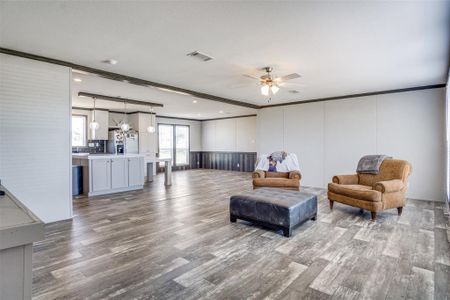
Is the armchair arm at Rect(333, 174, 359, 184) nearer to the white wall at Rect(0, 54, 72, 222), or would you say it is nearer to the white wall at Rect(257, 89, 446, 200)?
the white wall at Rect(257, 89, 446, 200)

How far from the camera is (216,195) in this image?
5.97m

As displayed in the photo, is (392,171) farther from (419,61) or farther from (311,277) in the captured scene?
(311,277)

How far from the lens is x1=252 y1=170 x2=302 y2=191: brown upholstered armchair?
→ 5.14m

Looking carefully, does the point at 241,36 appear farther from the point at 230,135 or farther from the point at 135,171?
the point at 230,135

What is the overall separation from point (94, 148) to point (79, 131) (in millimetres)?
765

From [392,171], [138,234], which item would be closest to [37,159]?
[138,234]

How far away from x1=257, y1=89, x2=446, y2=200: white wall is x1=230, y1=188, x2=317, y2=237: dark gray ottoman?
127 inches

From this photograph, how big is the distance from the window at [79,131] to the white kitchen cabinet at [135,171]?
3.20 metres

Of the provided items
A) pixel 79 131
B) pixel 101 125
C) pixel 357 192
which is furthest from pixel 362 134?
pixel 79 131

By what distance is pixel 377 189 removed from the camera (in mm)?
4039

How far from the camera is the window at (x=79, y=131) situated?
857 cm

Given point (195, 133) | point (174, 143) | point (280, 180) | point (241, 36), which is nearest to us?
point (241, 36)

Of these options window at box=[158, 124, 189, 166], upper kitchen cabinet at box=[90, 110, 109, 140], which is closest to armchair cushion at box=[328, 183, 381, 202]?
upper kitchen cabinet at box=[90, 110, 109, 140]

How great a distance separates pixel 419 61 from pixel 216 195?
4573 mm
